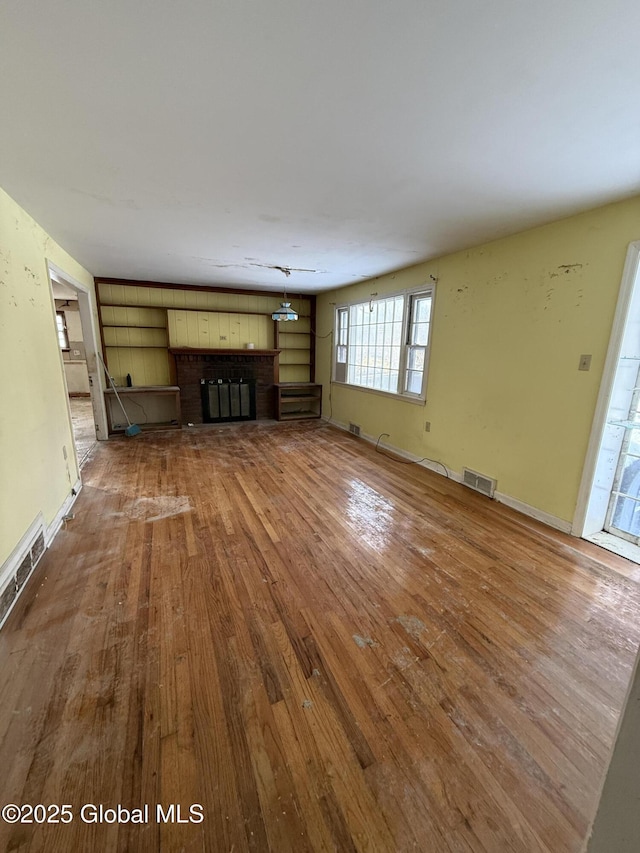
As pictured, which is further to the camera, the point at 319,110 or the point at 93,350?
the point at 93,350

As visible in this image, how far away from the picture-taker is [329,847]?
0.98 meters

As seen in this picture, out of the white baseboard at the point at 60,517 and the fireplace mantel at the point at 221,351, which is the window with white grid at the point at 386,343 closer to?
the fireplace mantel at the point at 221,351

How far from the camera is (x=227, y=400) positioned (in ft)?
20.3

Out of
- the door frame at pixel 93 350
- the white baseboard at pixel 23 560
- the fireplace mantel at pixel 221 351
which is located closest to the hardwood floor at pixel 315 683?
the white baseboard at pixel 23 560

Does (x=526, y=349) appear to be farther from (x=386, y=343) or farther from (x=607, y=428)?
(x=386, y=343)

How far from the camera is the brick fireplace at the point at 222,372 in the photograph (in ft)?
19.2

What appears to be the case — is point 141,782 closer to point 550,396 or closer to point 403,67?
point 403,67

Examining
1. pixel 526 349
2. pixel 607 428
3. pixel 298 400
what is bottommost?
pixel 298 400

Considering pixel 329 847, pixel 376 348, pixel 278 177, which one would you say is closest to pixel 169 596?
pixel 329 847

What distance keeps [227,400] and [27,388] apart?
386cm

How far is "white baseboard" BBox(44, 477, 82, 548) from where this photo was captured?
248 centimetres

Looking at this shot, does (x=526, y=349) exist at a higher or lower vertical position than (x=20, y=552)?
higher

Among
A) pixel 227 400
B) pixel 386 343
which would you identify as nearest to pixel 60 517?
pixel 227 400

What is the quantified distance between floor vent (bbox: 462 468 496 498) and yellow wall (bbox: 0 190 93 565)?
3707mm
